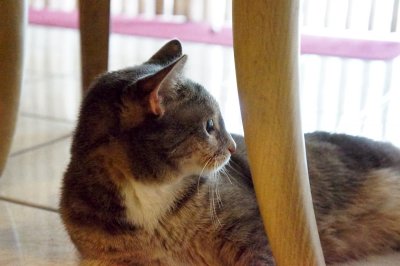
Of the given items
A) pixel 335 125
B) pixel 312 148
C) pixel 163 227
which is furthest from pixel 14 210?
pixel 335 125

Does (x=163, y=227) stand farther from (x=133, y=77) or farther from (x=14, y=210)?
(x=14, y=210)

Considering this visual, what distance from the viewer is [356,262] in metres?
1.01

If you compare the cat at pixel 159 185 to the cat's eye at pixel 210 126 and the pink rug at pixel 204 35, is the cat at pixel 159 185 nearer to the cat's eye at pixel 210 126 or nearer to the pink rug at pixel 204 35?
the cat's eye at pixel 210 126

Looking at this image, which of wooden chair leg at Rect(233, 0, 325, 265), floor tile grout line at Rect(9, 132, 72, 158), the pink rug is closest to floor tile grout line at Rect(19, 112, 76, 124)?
floor tile grout line at Rect(9, 132, 72, 158)

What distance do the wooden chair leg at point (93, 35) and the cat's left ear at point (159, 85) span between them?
390 mm

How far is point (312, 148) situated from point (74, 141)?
418 millimetres

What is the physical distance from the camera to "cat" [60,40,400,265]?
2.85 ft

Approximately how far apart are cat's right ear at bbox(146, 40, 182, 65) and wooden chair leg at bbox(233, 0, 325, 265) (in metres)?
0.31

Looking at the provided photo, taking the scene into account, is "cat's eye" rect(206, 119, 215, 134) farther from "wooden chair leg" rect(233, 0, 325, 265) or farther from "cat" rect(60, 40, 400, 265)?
"wooden chair leg" rect(233, 0, 325, 265)

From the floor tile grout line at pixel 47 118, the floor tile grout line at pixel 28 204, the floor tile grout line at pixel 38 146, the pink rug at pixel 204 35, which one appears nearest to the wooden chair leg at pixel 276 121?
the floor tile grout line at pixel 28 204

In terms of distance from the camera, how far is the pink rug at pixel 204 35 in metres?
2.75

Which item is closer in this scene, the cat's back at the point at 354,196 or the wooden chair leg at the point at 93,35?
the cat's back at the point at 354,196

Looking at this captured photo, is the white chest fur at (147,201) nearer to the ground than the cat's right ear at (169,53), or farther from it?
nearer to the ground

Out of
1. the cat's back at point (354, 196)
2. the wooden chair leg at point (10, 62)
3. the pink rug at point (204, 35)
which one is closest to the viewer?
the cat's back at point (354, 196)
